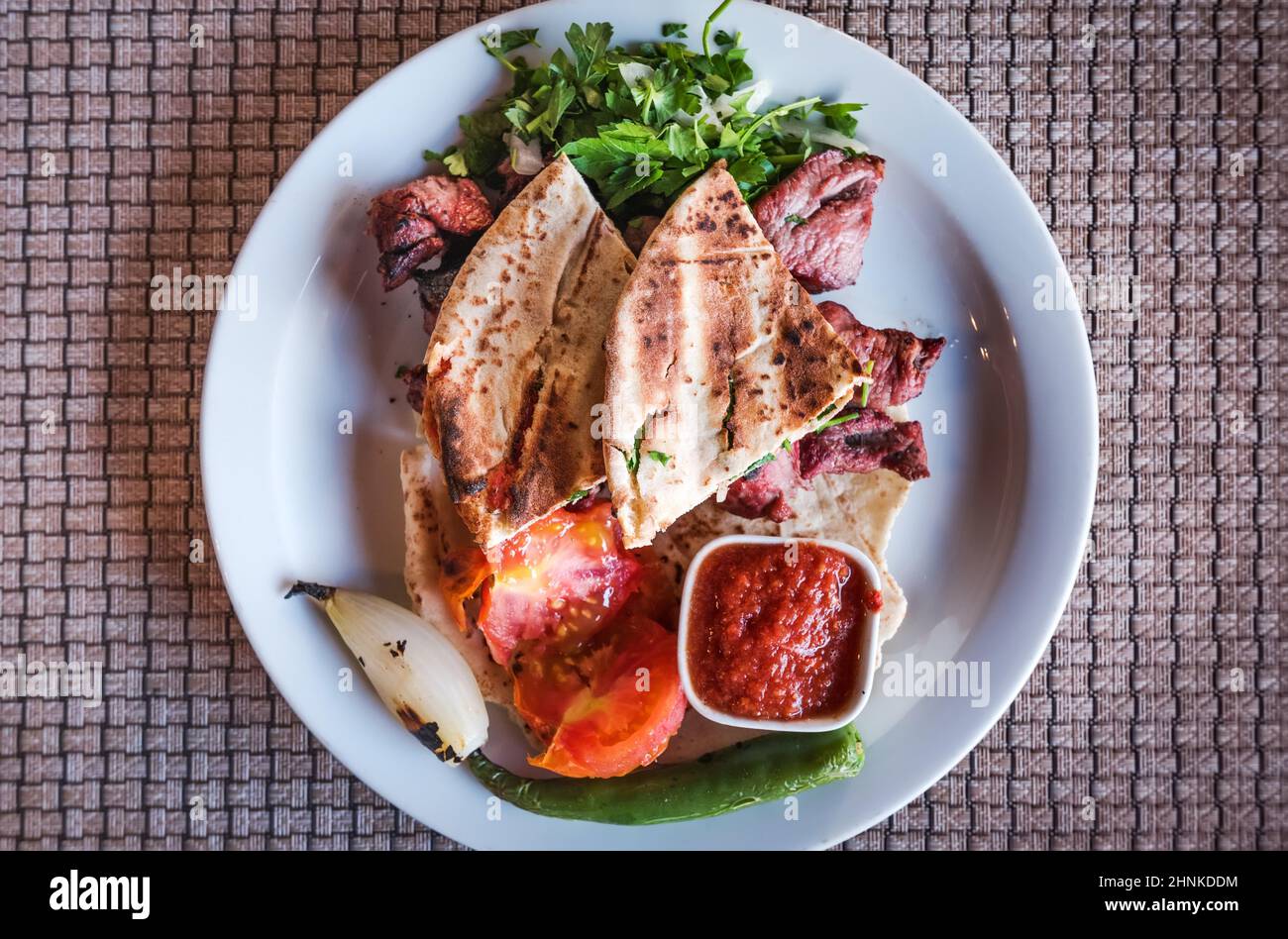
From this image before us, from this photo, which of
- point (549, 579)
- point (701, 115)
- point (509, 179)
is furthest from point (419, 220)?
point (549, 579)

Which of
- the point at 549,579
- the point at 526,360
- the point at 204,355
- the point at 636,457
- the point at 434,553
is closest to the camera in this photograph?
the point at 636,457

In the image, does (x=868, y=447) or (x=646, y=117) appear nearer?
(x=646, y=117)

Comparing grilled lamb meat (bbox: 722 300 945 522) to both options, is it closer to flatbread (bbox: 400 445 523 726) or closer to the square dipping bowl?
the square dipping bowl

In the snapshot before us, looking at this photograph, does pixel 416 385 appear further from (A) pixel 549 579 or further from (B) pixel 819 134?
(B) pixel 819 134

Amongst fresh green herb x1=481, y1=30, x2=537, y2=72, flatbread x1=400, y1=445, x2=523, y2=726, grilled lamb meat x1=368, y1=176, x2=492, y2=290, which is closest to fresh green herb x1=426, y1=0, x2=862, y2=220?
fresh green herb x1=481, y1=30, x2=537, y2=72

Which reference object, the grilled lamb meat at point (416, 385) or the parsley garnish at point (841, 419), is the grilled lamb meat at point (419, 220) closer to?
the grilled lamb meat at point (416, 385)

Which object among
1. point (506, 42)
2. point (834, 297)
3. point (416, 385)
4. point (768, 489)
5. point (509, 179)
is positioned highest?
point (506, 42)

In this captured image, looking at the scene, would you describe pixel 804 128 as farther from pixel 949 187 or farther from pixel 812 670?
pixel 812 670
